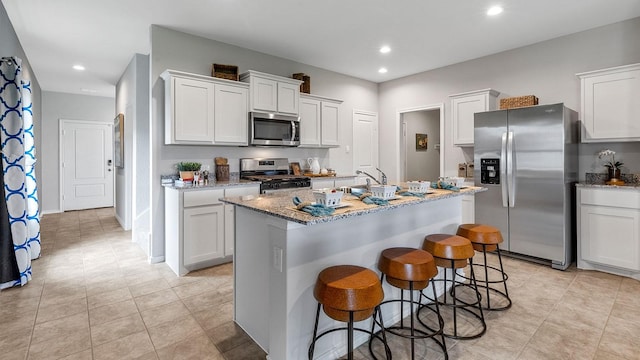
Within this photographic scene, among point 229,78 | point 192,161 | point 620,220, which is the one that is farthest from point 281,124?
point 620,220

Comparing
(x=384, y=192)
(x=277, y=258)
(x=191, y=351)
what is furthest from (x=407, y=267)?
(x=191, y=351)

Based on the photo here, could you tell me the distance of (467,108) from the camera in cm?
461

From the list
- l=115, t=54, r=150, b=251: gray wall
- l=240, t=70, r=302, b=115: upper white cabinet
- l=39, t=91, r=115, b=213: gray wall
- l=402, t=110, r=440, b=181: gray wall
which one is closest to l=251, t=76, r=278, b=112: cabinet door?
l=240, t=70, r=302, b=115: upper white cabinet

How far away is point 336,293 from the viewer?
1560mm

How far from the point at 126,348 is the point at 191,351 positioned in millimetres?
441

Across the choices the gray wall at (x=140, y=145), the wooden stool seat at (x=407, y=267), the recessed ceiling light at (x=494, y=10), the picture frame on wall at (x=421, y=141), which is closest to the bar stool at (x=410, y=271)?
the wooden stool seat at (x=407, y=267)

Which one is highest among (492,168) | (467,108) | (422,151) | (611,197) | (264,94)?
(264,94)

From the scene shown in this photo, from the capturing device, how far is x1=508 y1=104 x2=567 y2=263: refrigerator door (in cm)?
Answer: 347

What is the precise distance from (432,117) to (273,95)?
4.42 metres

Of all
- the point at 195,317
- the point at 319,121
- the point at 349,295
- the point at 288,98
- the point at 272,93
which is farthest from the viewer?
the point at 319,121

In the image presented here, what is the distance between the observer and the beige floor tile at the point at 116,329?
2.21 meters

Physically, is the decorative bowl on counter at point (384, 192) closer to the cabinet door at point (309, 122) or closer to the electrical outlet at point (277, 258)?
the electrical outlet at point (277, 258)

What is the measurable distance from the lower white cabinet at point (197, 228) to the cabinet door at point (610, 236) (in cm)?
379

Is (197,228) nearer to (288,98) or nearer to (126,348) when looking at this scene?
(126,348)
